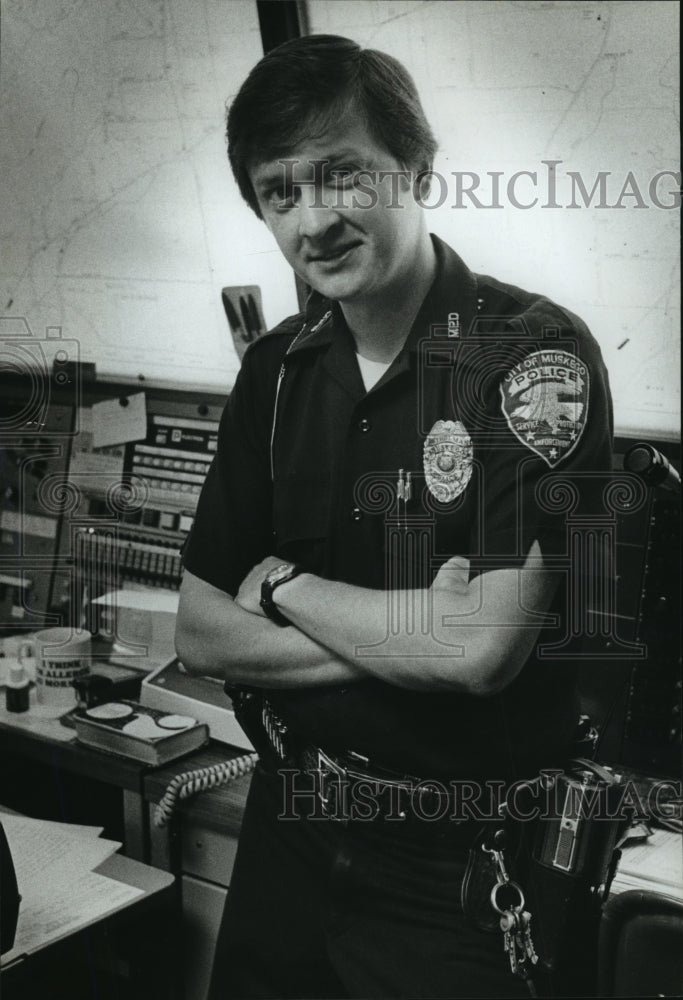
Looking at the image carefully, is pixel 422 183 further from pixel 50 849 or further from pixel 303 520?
pixel 50 849

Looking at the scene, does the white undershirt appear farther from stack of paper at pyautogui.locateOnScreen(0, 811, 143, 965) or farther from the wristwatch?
stack of paper at pyautogui.locateOnScreen(0, 811, 143, 965)

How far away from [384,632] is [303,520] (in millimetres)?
254

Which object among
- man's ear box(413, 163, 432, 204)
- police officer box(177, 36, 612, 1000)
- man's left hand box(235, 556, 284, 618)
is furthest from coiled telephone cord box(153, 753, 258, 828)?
man's ear box(413, 163, 432, 204)

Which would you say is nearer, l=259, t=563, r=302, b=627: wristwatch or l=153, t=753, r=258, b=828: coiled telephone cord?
l=259, t=563, r=302, b=627: wristwatch

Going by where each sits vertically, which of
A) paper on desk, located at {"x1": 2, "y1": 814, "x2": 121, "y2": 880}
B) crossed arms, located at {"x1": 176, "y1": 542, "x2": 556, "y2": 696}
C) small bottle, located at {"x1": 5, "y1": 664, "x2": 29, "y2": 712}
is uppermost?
crossed arms, located at {"x1": 176, "y1": 542, "x2": 556, "y2": 696}

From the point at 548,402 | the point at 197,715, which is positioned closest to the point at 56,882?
the point at 197,715

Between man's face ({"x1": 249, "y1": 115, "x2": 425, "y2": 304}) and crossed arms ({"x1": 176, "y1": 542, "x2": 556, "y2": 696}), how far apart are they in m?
0.42

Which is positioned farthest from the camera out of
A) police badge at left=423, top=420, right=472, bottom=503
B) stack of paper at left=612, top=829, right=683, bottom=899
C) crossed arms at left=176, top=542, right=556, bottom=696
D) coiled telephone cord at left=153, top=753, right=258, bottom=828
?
coiled telephone cord at left=153, top=753, right=258, bottom=828

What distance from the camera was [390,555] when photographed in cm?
134

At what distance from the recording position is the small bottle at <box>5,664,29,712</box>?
183cm

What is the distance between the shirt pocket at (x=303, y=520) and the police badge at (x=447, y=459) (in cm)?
17

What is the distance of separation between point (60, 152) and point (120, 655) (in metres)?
0.95

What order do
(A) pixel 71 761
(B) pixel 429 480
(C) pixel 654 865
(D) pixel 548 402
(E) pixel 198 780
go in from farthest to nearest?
(A) pixel 71 761 < (E) pixel 198 780 < (C) pixel 654 865 < (B) pixel 429 480 < (D) pixel 548 402

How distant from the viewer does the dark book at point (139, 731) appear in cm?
169
